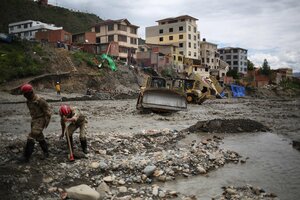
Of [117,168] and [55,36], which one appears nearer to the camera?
[117,168]

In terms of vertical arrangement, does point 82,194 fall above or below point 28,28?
below

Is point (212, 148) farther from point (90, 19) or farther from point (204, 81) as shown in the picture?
point (90, 19)

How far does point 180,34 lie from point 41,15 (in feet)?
135

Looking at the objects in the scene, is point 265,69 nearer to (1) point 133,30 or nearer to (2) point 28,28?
(1) point 133,30

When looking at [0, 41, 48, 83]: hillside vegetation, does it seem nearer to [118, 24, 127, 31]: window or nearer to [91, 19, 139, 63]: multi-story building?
[91, 19, 139, 63]: multi-story building

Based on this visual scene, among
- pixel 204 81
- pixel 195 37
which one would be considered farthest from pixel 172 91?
pixel 195 37

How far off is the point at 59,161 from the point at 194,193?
139 inches

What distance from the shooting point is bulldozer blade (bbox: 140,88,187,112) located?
2019 cm

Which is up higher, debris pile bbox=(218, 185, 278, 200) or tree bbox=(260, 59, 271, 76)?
tree bbox=(260, 59, 271, 76)

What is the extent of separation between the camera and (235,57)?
9900cm

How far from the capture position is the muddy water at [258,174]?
23.5 ft

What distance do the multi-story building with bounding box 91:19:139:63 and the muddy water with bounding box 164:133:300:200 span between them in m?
47.6

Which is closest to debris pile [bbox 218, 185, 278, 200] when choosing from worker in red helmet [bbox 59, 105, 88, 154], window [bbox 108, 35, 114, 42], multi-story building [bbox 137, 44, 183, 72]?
worker in red helmet [bbox 59, 105, 88, 154]

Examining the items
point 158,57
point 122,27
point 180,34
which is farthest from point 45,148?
point 180,34
